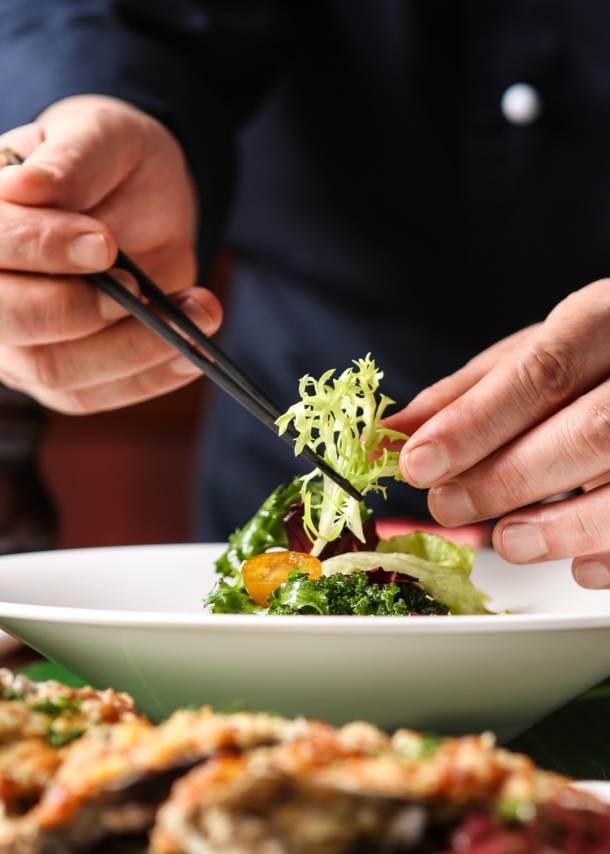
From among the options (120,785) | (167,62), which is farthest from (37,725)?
(167,62)

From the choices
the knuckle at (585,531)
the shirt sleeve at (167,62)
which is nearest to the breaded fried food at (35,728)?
the knuckle at (585,531)

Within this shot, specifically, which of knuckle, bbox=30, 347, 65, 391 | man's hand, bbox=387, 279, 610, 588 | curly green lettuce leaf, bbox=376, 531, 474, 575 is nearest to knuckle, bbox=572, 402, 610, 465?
man's hand, bbox=387, 279, 610, 588

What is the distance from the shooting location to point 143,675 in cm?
125

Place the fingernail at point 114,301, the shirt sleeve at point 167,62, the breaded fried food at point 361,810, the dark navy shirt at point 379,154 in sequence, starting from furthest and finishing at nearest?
the dark navy shirt at point 379,154, the shirt sleeve at point 167,62, the fingernail at point 114,301, the breaded fried food at point 361,810

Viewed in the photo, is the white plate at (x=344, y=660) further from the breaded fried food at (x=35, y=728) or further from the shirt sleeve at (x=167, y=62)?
the shirt sleeve at (x=167, y=62)

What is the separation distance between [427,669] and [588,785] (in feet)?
0.89

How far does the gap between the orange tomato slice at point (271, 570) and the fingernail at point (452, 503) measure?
11.1 inches

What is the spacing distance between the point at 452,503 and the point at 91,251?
3.05ft

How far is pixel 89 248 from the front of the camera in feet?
5.90

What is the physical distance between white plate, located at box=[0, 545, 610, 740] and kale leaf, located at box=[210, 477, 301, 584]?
0.65 metres

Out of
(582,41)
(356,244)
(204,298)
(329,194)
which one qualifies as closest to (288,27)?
(329,194)

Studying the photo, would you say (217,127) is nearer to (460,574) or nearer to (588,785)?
(460,574)

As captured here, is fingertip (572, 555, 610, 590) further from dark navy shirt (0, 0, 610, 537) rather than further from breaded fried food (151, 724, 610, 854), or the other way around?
dark navy shirt (0, 0, 610, 537)

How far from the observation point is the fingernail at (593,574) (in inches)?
67.4
